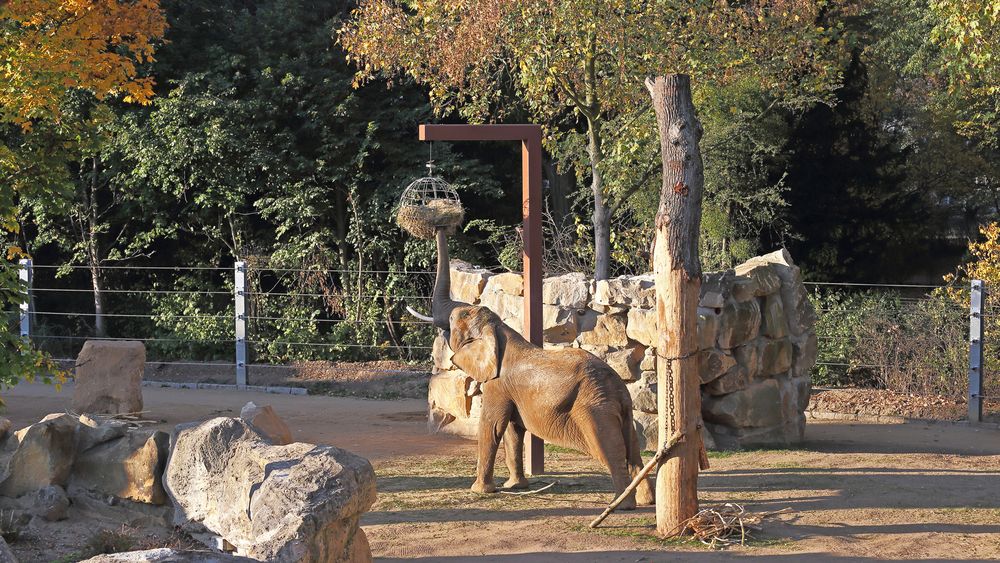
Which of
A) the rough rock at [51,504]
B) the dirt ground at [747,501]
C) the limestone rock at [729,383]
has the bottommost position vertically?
the dirt ground at [747,501]

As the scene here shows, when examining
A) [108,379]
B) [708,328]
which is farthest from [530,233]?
[108,379]

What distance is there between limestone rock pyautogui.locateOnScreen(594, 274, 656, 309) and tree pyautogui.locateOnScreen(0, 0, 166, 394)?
4708 millimetres

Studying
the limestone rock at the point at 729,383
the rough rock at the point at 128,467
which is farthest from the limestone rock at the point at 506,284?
the rough rock at the point at 128,467

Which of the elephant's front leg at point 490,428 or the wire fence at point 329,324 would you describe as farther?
the wire fence at point 329,324

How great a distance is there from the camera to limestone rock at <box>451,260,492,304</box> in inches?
452

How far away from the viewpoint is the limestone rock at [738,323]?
10.2 m

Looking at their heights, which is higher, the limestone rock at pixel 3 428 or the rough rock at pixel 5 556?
the limestone rock at pixel 3 428

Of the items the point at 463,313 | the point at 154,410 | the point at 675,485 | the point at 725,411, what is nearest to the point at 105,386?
the point at 154,410

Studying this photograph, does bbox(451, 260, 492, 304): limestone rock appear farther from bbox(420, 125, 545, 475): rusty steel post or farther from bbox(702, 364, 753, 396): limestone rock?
bbox(702, 364, 753, 396): limestone rock

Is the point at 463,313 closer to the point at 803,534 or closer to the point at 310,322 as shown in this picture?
the point at 803,534

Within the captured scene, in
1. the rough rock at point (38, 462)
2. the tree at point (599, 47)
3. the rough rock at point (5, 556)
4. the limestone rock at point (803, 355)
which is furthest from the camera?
the tree at point (599, 47)

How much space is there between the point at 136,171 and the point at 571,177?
738 centimetres

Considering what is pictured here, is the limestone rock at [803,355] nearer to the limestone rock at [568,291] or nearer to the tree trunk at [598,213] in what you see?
the limestone rock at [568,291]

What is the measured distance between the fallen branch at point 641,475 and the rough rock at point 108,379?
6.37m
